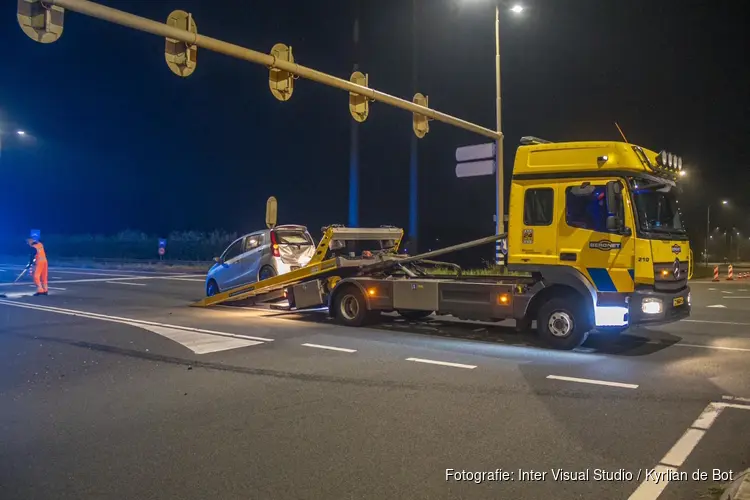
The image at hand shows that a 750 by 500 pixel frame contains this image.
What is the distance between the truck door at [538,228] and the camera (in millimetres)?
9383

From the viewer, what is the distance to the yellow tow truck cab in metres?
8.73

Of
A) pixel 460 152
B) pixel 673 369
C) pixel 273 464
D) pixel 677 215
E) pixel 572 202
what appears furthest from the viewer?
pixel 460 152

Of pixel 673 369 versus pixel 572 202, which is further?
pixel 572 202

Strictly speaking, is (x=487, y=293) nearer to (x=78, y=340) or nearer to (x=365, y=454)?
(x=365, y=454)

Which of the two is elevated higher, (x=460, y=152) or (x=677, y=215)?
(x=460, y=152)

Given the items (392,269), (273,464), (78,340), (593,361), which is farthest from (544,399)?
(78,340)

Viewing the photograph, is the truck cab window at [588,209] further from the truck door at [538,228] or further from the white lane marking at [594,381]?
the white lane marking at [594,381]

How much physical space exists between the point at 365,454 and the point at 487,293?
5718 mm

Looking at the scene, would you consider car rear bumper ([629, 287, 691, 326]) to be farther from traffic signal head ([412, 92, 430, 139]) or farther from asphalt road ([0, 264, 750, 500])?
traffic signal head ([412, 92, 430, 139])

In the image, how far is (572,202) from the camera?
30.1 feet

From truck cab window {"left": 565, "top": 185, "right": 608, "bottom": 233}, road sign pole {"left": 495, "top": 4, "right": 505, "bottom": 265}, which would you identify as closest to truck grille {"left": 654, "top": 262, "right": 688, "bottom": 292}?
truck cab window {"left": 565, "top": 185, "right": 608, "bottom": 233}

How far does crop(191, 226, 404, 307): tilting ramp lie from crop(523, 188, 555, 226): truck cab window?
3750mm

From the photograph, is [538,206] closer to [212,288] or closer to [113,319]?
[113,319]

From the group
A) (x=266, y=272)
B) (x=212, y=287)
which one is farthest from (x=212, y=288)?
(x=266, y=272)
